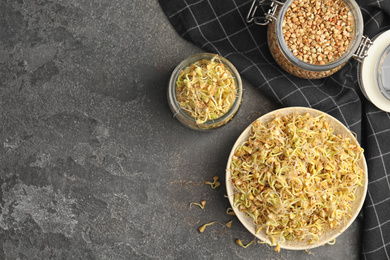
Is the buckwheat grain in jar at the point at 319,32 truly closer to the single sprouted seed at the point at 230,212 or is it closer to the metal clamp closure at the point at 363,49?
the metal clamp closure at the point at 363,49

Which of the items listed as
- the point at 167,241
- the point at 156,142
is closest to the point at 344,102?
the point at 156,142

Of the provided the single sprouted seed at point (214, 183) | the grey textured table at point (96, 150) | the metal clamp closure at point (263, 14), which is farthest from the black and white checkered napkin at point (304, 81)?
the single sprouted seed at point (214, 183)

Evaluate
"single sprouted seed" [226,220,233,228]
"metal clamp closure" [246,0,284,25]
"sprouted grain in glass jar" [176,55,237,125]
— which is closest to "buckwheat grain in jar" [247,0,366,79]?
"metal clamp closure" [246,0,284,25]

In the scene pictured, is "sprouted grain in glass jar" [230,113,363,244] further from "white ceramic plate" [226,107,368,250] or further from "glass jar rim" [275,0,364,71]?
"glass jar rim" [275,0,364,71]

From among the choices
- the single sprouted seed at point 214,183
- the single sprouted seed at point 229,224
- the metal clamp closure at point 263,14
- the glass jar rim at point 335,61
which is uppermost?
the metal clamp closure at point 263,14

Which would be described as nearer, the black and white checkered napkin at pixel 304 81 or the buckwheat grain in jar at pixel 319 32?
the buckwheat grain in jar at pixel 319 32

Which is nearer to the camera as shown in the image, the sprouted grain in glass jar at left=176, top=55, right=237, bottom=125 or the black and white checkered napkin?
the sprouted grain in glass jar at left=176, top=55, right=237, bottom=125
